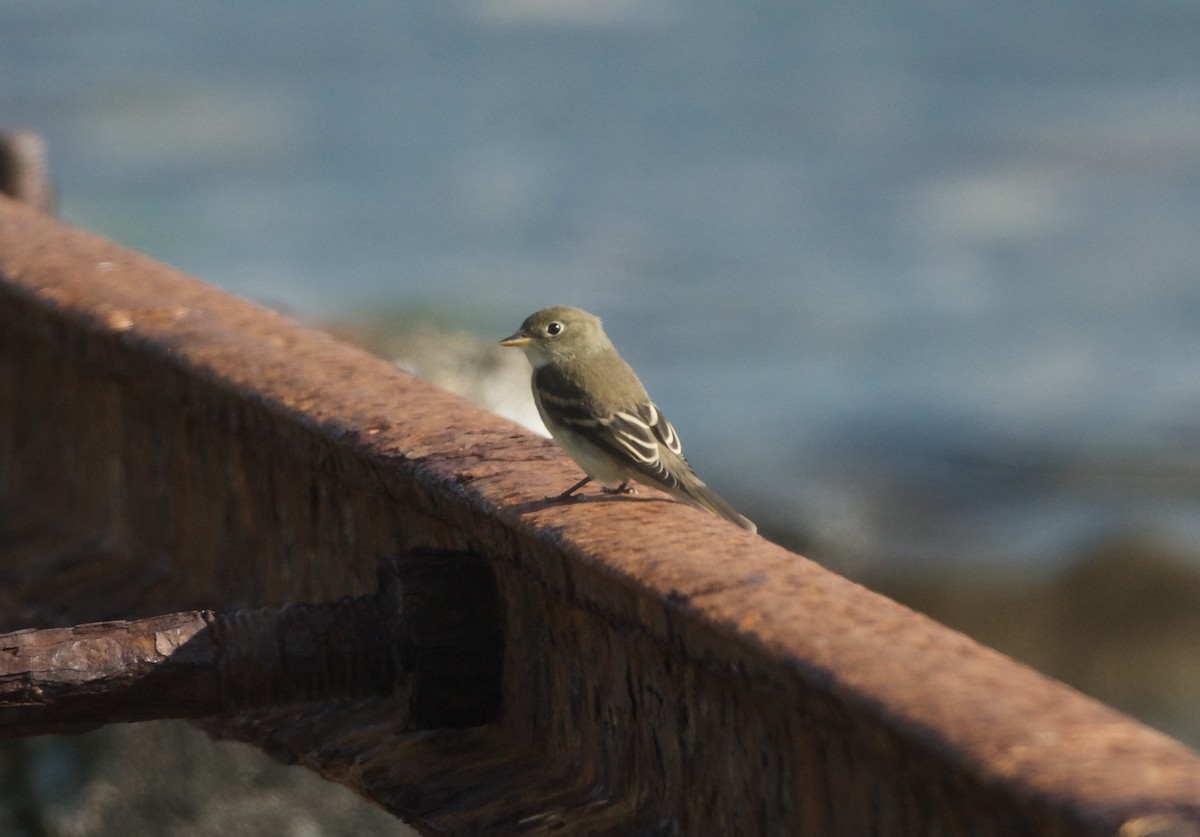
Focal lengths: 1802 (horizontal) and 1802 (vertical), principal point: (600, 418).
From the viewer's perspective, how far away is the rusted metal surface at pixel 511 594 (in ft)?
7.38

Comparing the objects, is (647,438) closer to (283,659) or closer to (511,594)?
(511,594)

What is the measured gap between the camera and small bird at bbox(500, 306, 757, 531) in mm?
4711

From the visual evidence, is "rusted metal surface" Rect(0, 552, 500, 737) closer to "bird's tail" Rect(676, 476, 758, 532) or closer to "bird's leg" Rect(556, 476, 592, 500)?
"bird's leg" Rect(556, 476, 592, 500)

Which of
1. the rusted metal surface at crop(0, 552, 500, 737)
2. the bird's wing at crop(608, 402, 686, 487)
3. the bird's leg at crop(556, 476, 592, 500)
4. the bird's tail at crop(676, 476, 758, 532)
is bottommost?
the rusted metal surface at crop(0, 552, 500, 737)

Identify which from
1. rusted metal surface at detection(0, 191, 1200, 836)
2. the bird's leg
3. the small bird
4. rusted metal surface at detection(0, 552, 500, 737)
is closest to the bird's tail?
the small bird

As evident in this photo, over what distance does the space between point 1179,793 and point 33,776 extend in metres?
4.63

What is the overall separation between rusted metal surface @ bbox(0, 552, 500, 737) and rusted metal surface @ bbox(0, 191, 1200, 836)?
0.07 metres

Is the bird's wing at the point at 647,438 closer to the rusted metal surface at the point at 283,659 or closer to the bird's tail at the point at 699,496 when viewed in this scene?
the bird's tail at the point at 699,496

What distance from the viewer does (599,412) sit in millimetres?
5016

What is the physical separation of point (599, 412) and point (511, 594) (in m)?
1.79

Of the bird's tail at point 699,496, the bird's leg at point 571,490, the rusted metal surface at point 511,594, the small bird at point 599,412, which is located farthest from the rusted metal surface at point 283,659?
the bird's tail at point 699,496

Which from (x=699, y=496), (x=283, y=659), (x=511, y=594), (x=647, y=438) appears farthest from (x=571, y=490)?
(x=647, y=438)

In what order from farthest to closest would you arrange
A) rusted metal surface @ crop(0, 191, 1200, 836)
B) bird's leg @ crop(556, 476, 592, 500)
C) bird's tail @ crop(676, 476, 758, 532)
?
bird's tail @ crop(676, 476, 758, 532) < bird's leg @ crop(556, 476, 592, 500) < rusted metal surface @ crop(0, 191, 1200, 836)

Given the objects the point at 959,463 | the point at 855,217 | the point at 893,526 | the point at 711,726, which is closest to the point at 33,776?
the point at 711,726
